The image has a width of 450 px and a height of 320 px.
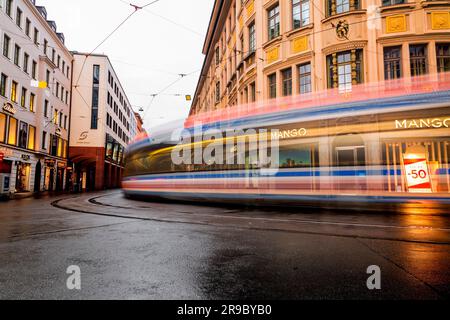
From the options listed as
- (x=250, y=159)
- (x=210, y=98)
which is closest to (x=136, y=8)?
(x=250, y=159)

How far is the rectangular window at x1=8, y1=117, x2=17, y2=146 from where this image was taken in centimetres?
2400

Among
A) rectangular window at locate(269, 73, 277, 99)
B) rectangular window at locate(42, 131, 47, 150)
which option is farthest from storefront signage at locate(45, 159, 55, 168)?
rectangular window at locate(269, 73, 277, 99)

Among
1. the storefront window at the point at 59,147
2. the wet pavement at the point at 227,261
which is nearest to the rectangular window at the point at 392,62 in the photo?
the wet pavement at the point at 227,261

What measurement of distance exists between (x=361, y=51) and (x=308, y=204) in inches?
364

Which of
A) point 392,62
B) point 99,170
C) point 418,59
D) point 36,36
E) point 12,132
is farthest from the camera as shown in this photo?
point 99,170

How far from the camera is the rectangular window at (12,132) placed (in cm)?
2400

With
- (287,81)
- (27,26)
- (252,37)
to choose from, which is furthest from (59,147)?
(287,81)

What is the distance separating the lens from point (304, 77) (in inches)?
639

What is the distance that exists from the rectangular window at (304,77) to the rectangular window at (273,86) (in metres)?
1.78

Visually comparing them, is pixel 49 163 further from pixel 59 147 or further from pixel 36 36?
pixel 36 36

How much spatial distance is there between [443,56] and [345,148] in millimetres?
8939

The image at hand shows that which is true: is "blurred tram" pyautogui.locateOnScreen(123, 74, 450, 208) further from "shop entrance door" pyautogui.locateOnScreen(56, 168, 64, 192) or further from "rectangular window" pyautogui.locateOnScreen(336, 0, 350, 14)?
"shop entrance door" pyautogui.locateOnScreen(56, 168, 64, 192)

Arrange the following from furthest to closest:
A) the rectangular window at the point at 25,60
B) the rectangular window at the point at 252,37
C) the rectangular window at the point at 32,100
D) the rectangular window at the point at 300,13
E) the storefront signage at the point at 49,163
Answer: the storefront signage at the point at 49,163, the rectangular window at the point at 32,100, the rectangular window at the point at 25,60, the rectangular window at the point at 252,37, the rectangular window at the point at 300,13

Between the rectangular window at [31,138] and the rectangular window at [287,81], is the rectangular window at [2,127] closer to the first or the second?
the rectangular window at [31,138]
